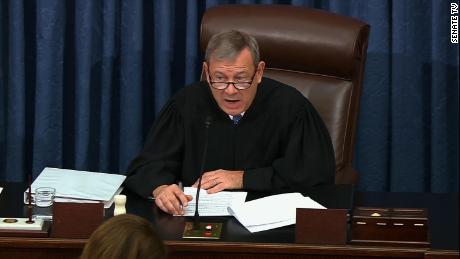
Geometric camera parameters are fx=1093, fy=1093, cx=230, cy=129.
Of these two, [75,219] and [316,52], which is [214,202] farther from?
[316,52]

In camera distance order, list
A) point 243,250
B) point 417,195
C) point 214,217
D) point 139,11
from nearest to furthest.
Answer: point 243,250, point 214,217, point 417,195, point 139,11

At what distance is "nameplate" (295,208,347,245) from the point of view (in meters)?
3.66

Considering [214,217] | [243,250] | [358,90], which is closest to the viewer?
[243,250]

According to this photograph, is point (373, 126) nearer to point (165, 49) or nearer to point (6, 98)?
point (165, 49)

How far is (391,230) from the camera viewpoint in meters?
3.70

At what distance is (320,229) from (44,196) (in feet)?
3.41

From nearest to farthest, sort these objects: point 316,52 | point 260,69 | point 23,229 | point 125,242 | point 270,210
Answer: point 125,242 < point 23,229 < point 270,210 < point 260,69 < point 316,52

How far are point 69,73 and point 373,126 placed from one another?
5.50 ft

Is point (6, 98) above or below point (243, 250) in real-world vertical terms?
above

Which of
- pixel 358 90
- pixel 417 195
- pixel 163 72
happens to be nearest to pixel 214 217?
pixel 417 195

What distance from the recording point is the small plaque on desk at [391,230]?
145 inches

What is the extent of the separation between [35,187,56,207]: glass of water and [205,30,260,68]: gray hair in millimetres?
864

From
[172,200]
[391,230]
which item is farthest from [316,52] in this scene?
[391,230]

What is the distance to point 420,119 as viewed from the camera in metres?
5.85
